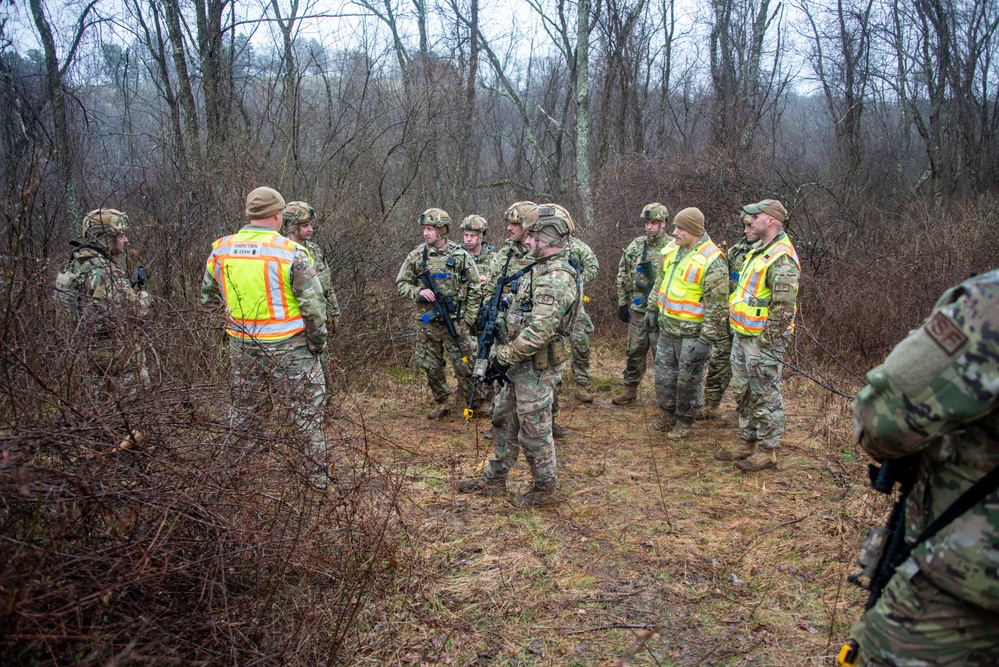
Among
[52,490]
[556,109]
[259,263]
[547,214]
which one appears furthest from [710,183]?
[556,109]

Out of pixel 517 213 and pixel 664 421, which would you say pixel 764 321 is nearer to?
pixel 664 421

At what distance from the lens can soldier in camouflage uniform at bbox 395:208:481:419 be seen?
23.1 feet

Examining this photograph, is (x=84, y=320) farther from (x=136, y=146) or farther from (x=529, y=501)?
(x=136, y=146)

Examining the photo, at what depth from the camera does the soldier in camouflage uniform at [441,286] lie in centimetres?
703

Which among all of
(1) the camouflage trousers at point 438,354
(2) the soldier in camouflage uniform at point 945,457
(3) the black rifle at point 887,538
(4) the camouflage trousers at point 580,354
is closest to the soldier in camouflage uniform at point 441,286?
(1) the camouflage trousers at point 438,354

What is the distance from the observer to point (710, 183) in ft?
36.2

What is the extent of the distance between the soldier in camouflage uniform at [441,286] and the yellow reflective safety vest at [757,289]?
2.84m

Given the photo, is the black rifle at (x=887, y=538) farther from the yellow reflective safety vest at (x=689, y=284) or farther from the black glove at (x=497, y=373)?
the yellow reflective safety vest at (x=689, y=284)

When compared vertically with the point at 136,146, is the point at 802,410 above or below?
below

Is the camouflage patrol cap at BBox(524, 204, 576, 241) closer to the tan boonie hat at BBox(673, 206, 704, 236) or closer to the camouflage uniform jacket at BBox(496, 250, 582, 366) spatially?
the camouflage uniform jacket at BBox(496, 250, 582, 366)

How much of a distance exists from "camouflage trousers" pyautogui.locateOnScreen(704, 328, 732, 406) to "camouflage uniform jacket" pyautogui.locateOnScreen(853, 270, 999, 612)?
4416mm

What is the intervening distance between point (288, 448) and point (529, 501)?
7.51 ft

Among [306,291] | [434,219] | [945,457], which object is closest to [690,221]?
[434,219]

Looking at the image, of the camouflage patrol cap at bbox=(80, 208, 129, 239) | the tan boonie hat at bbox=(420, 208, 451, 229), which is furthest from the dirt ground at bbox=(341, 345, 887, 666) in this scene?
the camouflage patrol cap at bbox=(80, 208, 129, 239)
